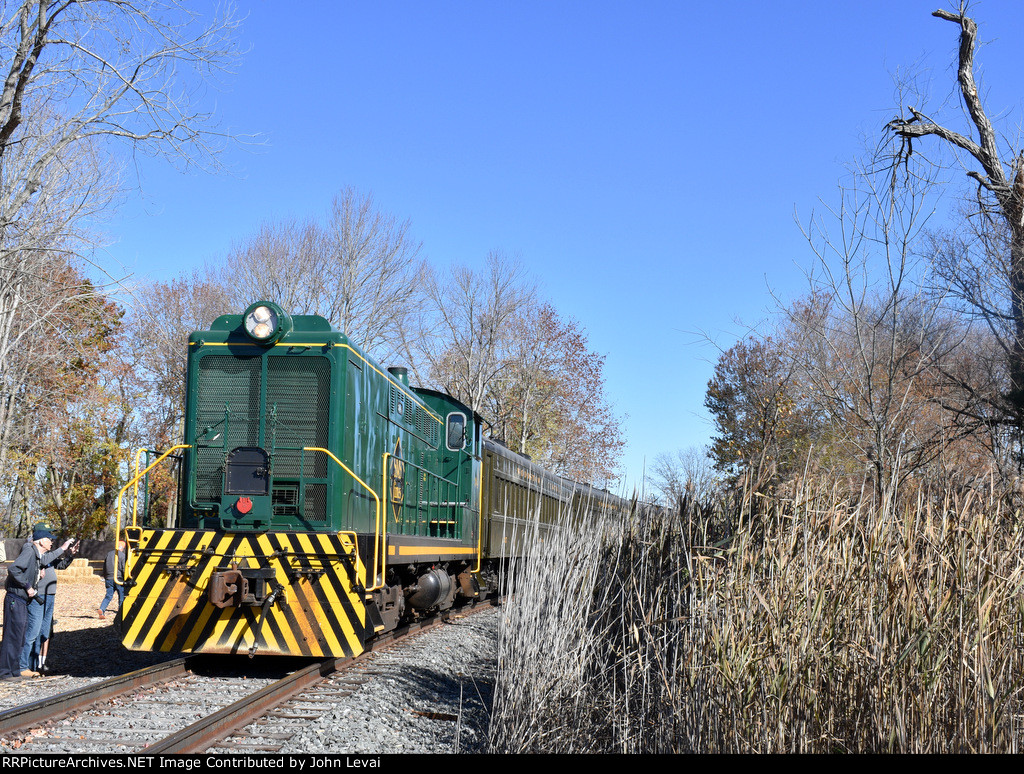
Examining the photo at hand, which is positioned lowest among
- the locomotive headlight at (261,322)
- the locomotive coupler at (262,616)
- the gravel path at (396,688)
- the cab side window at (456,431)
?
the gravel path at (396,688)

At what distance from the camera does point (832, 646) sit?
14.9ft

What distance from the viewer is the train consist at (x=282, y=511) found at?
25.4 ft

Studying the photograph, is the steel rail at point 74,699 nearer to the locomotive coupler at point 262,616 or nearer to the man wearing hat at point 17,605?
the locomotive coupler at point 262,616

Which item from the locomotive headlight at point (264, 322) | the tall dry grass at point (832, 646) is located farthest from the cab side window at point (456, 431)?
the tall dry grass at point (832, 646)

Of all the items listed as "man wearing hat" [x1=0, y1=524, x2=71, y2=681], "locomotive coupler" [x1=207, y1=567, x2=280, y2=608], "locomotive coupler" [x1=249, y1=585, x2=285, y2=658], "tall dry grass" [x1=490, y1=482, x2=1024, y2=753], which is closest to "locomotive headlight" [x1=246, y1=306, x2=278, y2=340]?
"locomotive coupler" [x1=207, y1=567, x2=280, y2=608]

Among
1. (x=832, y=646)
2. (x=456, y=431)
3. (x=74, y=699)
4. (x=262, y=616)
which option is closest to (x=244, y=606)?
(x=262, y=616)

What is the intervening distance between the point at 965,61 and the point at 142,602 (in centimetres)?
1198

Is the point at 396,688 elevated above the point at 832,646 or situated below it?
below

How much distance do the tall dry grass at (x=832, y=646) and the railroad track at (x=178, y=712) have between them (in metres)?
1.71

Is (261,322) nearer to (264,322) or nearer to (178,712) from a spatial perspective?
(264,322)

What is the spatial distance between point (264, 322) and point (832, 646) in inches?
241

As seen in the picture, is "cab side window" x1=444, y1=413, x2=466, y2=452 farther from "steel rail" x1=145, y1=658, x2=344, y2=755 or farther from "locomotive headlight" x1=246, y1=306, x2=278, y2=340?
"steel rail" x1=145, y1=658, x2=344, y2=755

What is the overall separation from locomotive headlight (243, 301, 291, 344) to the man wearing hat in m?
2.98
